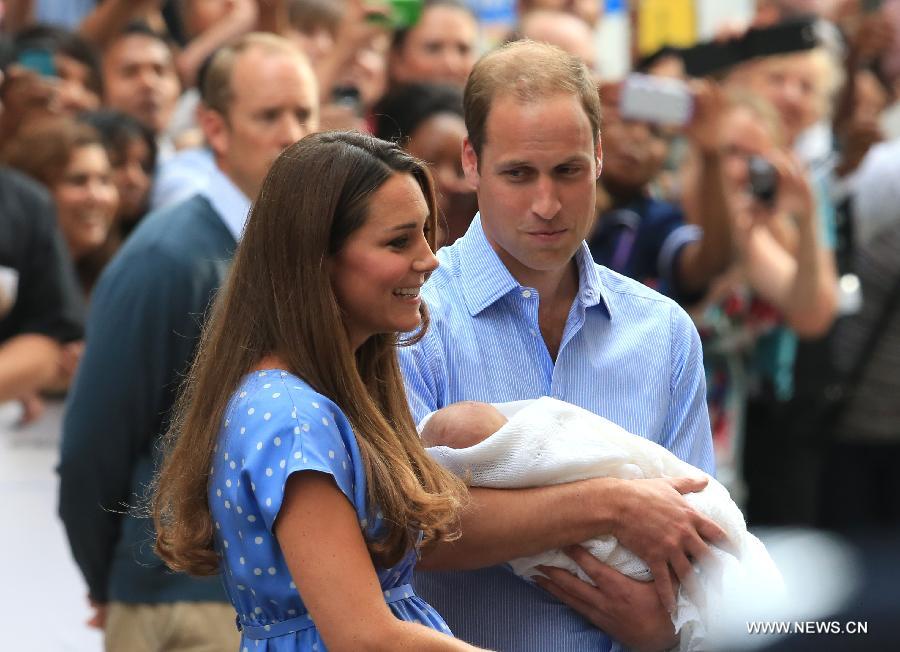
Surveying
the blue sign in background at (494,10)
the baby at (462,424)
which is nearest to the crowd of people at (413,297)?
the baby at (462,424)

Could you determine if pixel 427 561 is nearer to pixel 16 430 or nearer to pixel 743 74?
pixel 16 430

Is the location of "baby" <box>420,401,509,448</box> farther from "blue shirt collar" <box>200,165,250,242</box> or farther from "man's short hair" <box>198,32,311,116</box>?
"man's short hair" <box>198,32,311,116</box>

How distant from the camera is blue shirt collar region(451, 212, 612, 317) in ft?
10.8

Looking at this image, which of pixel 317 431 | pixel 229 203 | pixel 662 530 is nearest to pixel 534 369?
pixel 662 530

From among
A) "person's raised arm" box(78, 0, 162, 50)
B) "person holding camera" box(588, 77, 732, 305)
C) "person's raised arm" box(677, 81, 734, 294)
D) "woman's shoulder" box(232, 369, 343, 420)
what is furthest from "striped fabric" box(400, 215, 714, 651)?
"person's raised arm" box(78, 0, 162, 50)

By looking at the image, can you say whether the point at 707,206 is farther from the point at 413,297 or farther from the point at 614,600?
the point at 413,297

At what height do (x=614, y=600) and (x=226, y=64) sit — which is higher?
(x=226, y=64)

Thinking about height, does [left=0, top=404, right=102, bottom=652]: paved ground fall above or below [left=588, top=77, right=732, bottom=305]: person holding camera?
below

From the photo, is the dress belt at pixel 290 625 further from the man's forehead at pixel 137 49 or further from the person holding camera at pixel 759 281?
the man's forehead at pixel 137 49

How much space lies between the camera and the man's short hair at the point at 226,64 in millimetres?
4855

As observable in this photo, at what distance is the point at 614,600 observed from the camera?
9.93 ft

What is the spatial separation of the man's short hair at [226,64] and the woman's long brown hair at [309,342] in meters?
2.04

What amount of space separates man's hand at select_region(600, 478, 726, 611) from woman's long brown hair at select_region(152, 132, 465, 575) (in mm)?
349

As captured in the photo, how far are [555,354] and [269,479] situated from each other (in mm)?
924
